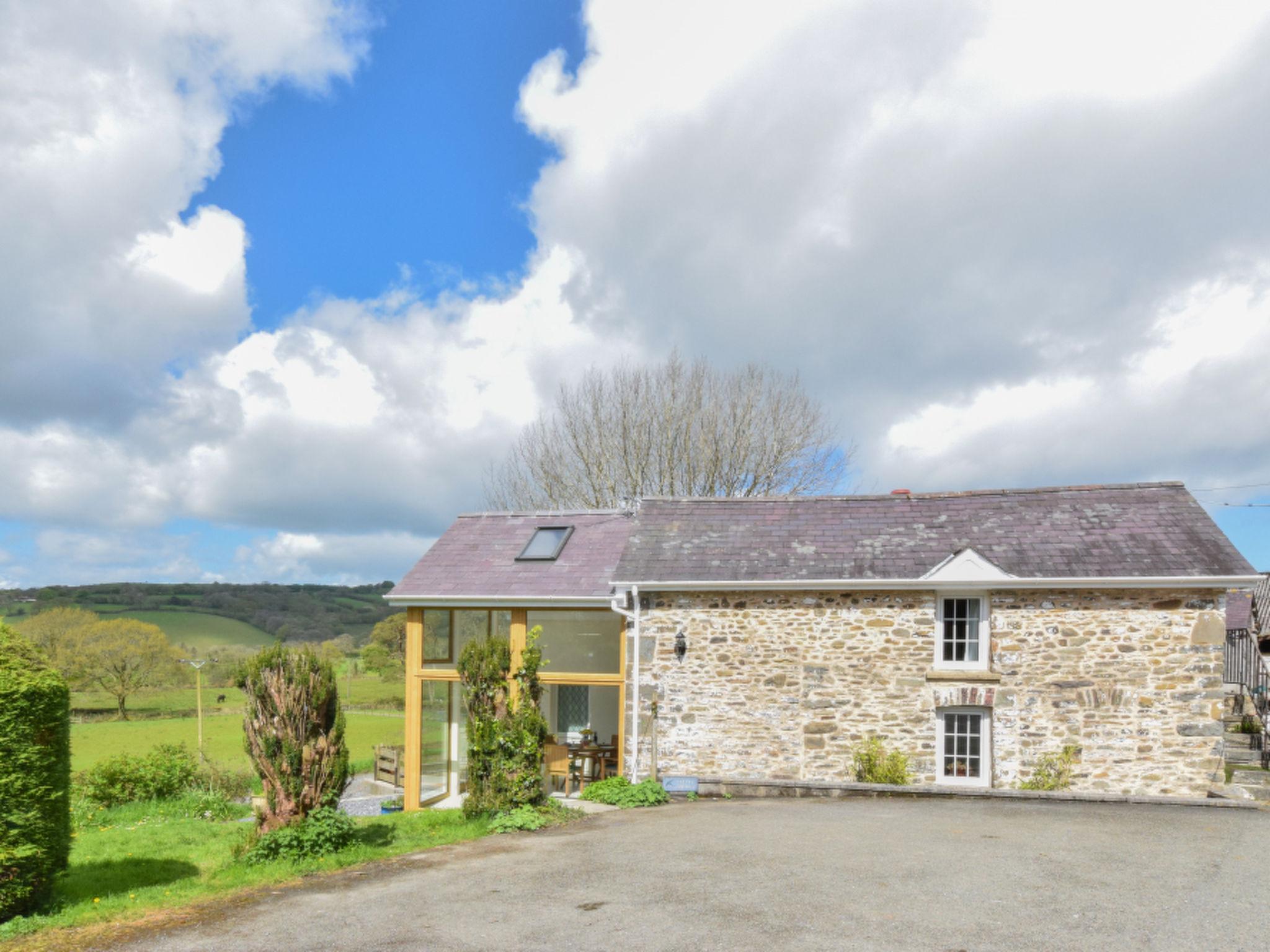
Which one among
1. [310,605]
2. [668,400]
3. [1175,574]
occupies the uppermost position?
[668,400]

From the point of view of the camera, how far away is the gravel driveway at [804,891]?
6.70 m

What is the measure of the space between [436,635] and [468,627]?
2.06 feet

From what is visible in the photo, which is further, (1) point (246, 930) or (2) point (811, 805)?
(2) point (811, 805)

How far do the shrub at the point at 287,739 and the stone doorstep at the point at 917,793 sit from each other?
6263 millimetres

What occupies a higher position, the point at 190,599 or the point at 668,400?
the point at 668,400

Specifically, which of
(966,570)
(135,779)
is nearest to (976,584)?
(966,570)

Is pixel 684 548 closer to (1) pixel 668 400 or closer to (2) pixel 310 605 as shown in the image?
(1) pixel 668 400

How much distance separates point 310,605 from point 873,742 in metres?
39.7

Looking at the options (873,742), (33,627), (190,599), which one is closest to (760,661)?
(873,742)

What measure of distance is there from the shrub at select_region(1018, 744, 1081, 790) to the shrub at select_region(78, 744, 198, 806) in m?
14.9

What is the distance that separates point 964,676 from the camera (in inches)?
541

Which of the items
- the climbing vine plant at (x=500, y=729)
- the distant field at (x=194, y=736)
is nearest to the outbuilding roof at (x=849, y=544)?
the climbing vine plant at (x=500, y=729)

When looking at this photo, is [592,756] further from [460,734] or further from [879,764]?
[879,764]

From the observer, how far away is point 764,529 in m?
16.2
